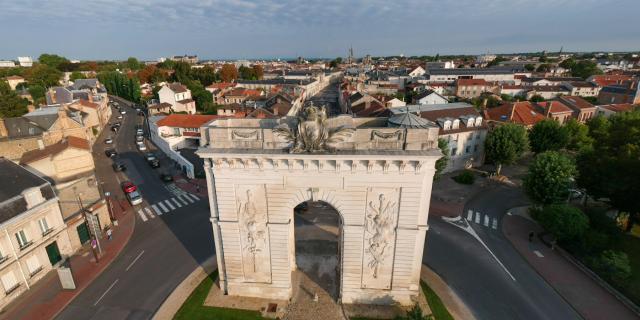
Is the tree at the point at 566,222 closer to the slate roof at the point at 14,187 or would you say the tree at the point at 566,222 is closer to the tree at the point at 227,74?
the slate roof at the point at 14,187

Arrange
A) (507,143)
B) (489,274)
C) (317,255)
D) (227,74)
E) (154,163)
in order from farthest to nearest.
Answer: (227,74) < (154,163) < (507,143) < (317,255) < (489,274)

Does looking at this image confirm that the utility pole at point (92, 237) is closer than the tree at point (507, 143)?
Yes

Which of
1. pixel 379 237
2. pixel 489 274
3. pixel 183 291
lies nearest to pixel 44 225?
pixel 183 291

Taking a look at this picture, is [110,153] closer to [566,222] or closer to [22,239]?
[22,239]

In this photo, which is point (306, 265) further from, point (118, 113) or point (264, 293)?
point (118, 113)

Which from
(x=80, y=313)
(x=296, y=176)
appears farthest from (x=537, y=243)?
(x=80, y=313)

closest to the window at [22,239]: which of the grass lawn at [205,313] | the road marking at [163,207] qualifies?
the road marking at [163,207]
